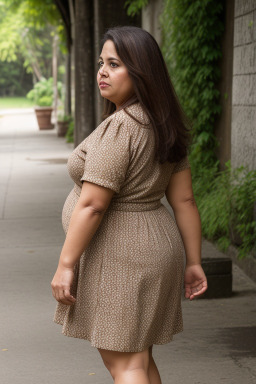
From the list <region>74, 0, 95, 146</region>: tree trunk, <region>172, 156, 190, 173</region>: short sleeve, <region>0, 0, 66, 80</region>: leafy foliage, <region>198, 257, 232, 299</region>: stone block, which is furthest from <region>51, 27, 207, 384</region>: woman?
<region>0, 0, 66, 80</region>: leafy foliage

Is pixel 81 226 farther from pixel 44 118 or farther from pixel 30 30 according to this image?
pixel 30 30

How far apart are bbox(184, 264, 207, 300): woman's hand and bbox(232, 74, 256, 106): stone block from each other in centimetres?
400

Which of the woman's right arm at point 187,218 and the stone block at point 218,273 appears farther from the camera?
the stone block at point 218,273

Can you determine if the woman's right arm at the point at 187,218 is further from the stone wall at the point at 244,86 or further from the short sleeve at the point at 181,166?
the stone wall at the point at 244,86

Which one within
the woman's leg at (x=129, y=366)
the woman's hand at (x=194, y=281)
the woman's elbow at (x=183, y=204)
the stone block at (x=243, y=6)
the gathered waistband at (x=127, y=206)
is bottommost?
the woman's leg at (x=129, y=366)

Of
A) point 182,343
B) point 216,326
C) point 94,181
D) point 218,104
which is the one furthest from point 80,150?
point 218,104

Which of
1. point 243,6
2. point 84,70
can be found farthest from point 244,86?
point 84,70

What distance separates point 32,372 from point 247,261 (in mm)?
2832

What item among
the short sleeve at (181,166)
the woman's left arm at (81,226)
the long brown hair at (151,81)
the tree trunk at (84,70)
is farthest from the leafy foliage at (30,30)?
the woman's left arm at (81,226)

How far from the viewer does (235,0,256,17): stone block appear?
709cm

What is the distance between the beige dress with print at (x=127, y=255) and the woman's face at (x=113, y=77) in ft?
0.28

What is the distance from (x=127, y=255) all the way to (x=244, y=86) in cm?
472

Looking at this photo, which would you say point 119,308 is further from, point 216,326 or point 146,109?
point 216,326

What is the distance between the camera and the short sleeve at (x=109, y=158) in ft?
9.45
